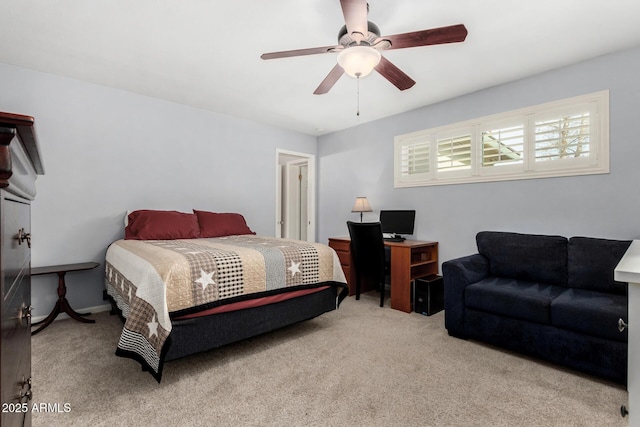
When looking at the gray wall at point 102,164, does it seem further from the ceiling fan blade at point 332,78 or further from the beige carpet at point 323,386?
the ceiling fan blade at point 332,78

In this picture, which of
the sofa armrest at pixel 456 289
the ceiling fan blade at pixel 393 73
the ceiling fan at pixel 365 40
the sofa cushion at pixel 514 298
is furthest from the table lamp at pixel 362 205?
the ceiling fan at pixel 365 40

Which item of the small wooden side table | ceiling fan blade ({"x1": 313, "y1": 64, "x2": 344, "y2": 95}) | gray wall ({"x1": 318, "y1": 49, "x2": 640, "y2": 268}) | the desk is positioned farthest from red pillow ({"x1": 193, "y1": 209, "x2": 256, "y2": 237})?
ceiling fan blade ({"x1": 313, "y1": 64, "x2": 344, "y2": 95})

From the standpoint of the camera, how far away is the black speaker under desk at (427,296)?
3305mm

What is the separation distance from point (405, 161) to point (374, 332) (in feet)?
7.58

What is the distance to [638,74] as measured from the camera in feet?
8.44

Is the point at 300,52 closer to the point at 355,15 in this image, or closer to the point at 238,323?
the point at 355,15

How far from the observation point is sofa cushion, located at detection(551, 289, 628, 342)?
1970 millimetres

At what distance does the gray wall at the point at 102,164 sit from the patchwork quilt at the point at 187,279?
810 mm

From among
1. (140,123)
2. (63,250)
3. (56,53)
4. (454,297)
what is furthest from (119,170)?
(454,297)

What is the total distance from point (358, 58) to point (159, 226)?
8.65 ft

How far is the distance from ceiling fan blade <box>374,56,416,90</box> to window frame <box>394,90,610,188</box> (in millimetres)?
1447

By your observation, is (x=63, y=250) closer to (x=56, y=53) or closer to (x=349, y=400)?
(x=56, y=53)

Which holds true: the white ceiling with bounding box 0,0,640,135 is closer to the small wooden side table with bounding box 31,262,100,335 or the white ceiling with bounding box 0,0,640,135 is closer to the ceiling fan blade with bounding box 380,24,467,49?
the ceiling fan blade with bounding box 380,24,467,49

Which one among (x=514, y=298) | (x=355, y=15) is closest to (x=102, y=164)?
(x=355, y=15)
